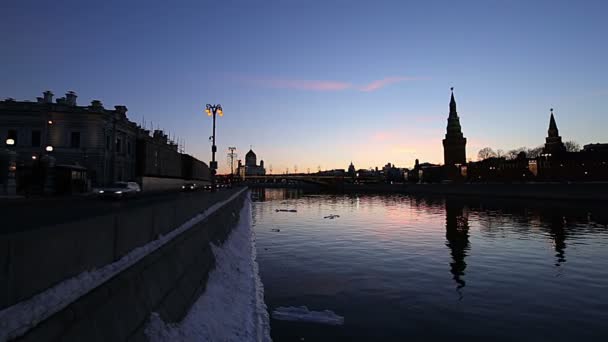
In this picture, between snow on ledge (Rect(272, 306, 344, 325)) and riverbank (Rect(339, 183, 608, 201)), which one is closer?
snow on ledge (Rect(272, 306, 344, 325))

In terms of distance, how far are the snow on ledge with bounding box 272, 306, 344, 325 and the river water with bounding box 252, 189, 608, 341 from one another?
247 mm

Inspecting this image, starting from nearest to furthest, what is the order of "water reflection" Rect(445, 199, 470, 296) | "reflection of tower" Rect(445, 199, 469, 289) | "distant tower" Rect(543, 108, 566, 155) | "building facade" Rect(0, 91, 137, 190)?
1. "water reflection" Rect(445, 199, 470, 296)
2. "reflection of tower" Rect(445, 199, 469, 289)
3. "building facade" Rect(0, 91, 137, 190)
4. "distant tower" Rect(543, 108, 566, 155)

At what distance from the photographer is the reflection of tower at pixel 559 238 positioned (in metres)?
18.3

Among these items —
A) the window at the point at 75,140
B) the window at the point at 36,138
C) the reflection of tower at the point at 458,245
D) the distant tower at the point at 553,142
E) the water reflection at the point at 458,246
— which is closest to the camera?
the water reflection at the point at 458,246

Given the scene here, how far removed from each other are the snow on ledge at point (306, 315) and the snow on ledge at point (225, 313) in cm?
46

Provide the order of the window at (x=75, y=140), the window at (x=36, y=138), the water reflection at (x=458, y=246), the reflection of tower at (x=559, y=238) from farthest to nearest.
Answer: the window at (x=75, y=140) → the window at (x=36, y=138) → the reflection of tower at (x=559, y=238) → the water reflection at (x=458, y=246)

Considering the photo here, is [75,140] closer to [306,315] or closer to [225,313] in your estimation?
[225,313]

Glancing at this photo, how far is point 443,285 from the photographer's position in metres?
13.6

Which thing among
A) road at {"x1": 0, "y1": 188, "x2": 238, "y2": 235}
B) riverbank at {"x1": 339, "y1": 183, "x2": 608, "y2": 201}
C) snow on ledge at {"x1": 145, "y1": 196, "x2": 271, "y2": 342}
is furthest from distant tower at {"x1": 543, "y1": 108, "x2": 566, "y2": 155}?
snow on ledge at {"x1": 145, "y1": 196, "x2": 271, "y2": 342}

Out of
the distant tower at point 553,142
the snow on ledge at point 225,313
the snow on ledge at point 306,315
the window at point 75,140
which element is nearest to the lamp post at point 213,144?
the snow on ledge at point 225,313

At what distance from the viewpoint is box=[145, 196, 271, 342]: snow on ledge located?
7.26 m

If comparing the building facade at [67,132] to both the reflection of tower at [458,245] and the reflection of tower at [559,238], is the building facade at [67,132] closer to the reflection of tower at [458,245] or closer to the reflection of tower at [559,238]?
the reflection of tower at [458,245]

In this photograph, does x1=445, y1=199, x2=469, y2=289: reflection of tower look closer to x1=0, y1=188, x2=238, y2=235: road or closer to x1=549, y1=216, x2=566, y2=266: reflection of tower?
x1=549, y1=216, x2=566, y2=266: reflection of tower

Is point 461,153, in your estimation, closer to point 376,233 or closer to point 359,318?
point 376,233
